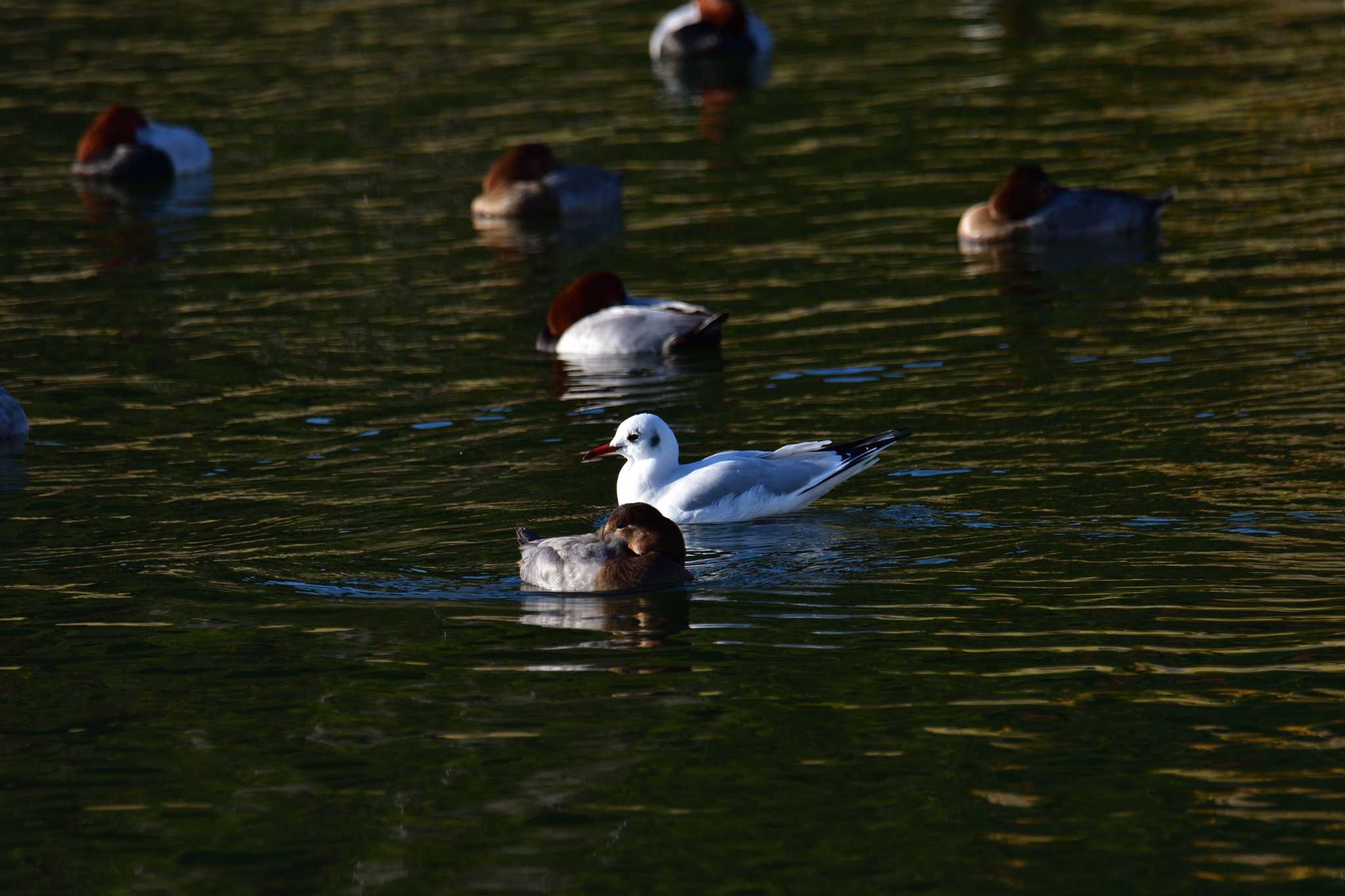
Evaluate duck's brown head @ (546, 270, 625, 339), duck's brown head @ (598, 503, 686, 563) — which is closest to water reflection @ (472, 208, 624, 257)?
duck's brown head @ (546, 270, 625, 339)

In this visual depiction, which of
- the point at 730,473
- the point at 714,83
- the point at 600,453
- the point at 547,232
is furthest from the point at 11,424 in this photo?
the point at 714,83

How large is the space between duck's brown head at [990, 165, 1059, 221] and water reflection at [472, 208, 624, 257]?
4447 millimetres

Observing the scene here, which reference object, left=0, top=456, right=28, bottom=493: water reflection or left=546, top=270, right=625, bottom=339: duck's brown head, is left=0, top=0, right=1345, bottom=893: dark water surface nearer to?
left=0, top=456, right=28, bottom=493: water reflection

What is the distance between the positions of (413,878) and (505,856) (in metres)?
0.37

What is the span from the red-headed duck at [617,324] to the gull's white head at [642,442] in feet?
15.3

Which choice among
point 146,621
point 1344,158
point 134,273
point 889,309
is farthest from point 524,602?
point 1344,158

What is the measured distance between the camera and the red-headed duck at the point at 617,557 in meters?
11.5

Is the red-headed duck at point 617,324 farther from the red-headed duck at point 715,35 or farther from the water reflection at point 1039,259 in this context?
the red-headed duck at point 715,35

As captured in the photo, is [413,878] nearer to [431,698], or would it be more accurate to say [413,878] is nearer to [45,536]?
[431,698]

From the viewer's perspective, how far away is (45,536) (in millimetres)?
13102

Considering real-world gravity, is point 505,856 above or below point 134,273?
below

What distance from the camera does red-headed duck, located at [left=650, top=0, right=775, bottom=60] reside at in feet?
111

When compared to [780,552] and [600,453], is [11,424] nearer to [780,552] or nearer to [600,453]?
[600,453]

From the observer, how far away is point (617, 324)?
59.8 ft
